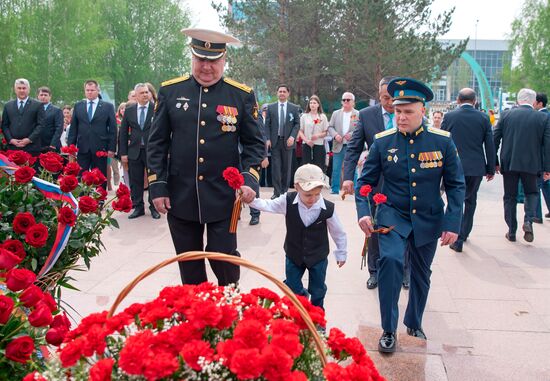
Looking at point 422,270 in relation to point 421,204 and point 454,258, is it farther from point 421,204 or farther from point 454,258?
point 454,258

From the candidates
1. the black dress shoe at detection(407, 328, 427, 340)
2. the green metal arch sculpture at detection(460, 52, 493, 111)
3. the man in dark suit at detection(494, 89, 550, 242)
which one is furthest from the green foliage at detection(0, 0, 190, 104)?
the black dress shoe at detection(407, 328, 427, 340)

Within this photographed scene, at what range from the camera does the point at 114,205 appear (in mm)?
3805

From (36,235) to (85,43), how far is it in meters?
37.1

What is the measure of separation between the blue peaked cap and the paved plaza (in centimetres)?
172

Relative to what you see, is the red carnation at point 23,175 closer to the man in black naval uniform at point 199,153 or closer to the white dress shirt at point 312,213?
the man in black naval uniform at point 199,153

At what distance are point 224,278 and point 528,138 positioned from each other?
5591 mm

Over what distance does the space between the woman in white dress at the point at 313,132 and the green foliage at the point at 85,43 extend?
24721 mm

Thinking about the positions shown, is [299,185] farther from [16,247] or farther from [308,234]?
[16,247]

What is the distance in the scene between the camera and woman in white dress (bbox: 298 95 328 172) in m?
11.8

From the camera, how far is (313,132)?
11852mm

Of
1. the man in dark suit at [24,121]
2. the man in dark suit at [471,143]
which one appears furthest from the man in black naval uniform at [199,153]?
the man in dark suit at [24,121]

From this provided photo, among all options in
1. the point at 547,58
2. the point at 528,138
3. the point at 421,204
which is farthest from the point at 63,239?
the point at 547,58

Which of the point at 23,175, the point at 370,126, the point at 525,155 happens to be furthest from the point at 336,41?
the point at 23,175

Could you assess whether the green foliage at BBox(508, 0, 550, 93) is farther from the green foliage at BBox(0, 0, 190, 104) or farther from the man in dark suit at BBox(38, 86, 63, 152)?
the man in dark suit at BBox(38, 86, 63, 152)
